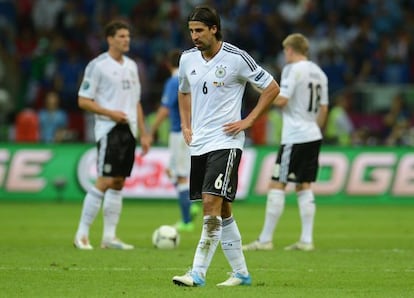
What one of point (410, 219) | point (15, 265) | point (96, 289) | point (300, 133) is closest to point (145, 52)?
point (410, 219)

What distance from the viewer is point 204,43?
9930 millimetres

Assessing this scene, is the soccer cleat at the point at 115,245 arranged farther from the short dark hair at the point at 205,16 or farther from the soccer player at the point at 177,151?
the short dark hair at the point at 205,16

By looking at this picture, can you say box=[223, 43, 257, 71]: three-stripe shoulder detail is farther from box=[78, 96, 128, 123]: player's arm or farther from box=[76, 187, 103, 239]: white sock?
box=[76, 187, 103, 239]: white sock

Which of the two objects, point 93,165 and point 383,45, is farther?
point 383,45

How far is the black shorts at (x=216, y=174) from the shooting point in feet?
32.5

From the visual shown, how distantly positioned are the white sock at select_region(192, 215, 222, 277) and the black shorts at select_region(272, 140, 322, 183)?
4.34 meters

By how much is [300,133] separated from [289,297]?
16.5 feet

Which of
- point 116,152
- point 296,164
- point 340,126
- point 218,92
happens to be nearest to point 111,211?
point 116,152

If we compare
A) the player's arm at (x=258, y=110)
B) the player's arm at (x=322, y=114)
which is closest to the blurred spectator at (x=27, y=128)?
the player's arm at (x=322, y=114)

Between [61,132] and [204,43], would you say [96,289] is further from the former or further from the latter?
A: [61,132]

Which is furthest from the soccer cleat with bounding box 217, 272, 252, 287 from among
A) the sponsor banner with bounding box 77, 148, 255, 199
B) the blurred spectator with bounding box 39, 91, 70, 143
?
the blurred spectator with bounding box 39, 91, 70, 143

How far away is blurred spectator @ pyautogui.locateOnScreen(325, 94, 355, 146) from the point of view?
25219mm

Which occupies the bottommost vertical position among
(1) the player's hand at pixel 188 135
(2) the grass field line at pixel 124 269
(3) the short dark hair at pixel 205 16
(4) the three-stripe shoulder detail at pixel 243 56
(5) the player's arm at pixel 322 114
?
(2) the grass field line at pixel 124 269

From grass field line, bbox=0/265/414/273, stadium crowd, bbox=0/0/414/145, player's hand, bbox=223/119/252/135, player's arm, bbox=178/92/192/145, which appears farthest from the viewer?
stadium crowd, bbox=0/0/414/145
